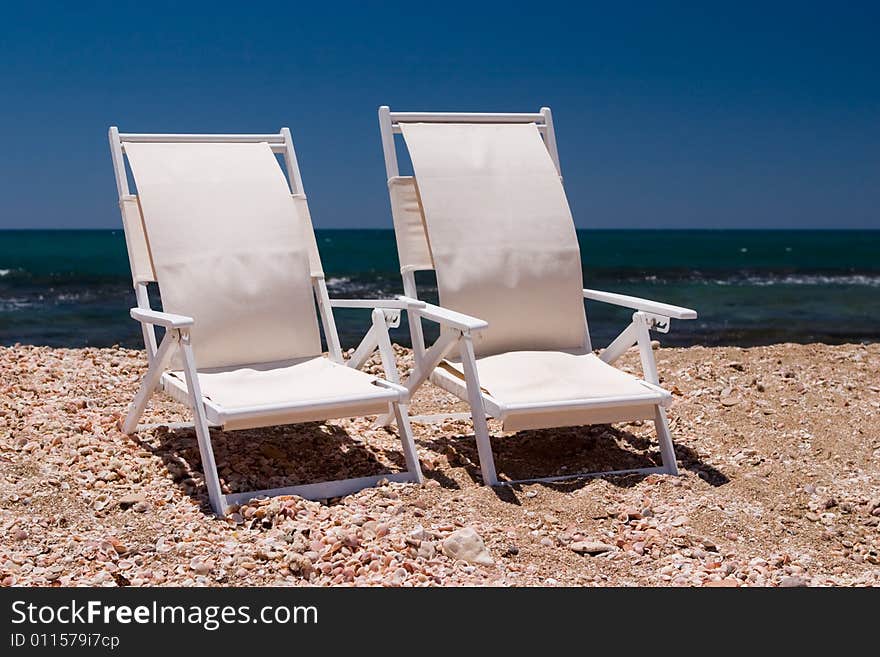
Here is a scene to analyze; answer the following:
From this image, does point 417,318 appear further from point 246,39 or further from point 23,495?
point 246,39

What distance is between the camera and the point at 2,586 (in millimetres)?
3174

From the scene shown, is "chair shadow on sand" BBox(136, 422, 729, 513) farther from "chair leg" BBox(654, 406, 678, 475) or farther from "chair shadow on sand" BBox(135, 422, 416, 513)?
"chair leg" BBox(654, 406, 678, 475)

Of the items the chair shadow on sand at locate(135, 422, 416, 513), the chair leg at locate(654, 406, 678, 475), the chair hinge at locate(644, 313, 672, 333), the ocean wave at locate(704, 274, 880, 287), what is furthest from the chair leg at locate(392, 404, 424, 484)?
the ocean wave at locate(704, 274, 880, 287)

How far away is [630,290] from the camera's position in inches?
872

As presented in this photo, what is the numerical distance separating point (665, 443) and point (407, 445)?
1070 mm

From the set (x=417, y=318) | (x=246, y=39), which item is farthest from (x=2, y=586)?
(x=246, y=39)

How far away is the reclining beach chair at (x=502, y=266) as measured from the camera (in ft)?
14.5

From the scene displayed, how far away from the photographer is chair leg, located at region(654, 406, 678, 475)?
172 inches

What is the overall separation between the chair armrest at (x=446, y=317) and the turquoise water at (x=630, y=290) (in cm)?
658

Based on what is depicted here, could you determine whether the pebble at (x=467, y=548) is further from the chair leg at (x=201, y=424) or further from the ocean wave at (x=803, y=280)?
the ocean wave at (x=803, y=280)

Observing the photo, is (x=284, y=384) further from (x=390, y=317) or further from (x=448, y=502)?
(x=448, y=502)

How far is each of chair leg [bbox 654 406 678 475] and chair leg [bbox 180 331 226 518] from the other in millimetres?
1778

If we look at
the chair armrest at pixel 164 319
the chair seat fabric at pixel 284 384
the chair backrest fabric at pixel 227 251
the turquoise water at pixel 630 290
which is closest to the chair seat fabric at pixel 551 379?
the chair seat fabric at pixel 284 384

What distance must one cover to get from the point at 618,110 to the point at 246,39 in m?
14.5
